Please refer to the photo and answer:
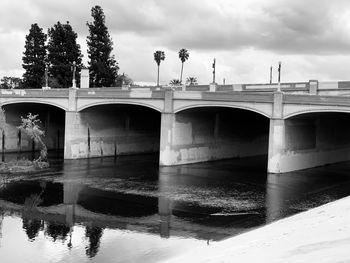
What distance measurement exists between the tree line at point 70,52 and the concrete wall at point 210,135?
99.6 ft

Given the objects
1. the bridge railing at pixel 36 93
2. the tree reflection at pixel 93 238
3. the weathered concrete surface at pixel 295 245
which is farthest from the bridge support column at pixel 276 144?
Result: the bridge railing at pixel 36 93

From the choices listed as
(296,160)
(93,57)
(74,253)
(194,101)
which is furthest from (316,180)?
(93,57)

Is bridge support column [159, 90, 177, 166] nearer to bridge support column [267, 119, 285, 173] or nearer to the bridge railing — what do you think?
bridge support column [267, 119, 285, 173]

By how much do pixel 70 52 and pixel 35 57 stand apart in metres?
6.58

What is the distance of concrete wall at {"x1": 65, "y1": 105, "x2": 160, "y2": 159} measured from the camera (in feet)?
176

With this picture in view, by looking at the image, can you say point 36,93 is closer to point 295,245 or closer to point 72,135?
point 72,135

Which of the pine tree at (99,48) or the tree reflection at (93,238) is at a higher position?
the pine tree at (99,48)

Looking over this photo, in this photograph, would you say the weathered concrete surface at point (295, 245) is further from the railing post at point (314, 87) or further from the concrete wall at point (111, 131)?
the concrete wall at point (111, 131)

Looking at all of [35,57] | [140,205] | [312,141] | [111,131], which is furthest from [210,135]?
[35,57]

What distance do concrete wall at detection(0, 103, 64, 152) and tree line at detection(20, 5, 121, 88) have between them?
15.7 metres

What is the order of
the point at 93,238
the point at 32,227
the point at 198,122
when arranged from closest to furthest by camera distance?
the point at 93,238, the point at 32,227, the point at 198,122

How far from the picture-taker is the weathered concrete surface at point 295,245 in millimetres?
13969

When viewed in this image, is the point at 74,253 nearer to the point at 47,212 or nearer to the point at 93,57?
the point at 47,212

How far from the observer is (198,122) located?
169ft
